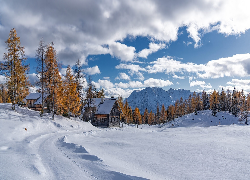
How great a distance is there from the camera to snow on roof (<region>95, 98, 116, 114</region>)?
44.2m

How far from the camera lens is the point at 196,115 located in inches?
2781

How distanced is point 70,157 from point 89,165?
2.13m

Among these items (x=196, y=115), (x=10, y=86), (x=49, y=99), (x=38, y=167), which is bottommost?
(x=196, y=115)

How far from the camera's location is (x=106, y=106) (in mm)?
45531

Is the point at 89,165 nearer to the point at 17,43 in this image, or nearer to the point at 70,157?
the point at 70,157

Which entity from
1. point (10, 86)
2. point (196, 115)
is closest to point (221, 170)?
point (10, 86)

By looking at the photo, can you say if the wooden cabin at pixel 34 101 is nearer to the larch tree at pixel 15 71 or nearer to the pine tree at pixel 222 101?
the larch tree at pixel 15 71

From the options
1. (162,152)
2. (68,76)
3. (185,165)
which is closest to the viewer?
(185,165)

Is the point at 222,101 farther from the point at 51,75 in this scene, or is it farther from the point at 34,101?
the point at 34,101

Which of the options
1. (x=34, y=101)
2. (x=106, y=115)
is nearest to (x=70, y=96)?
(x=106, y=115)

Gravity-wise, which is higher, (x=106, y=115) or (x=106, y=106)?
(x=106, y=106)

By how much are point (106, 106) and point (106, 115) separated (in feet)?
9.34

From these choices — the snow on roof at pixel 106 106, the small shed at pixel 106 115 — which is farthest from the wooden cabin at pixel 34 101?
the snow on roof at pixel 106 106

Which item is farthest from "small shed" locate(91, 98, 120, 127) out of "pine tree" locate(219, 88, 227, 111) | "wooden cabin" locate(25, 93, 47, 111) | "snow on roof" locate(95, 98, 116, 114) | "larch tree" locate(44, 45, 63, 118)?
"pine tree" locate(219, 88, 227, 111)
